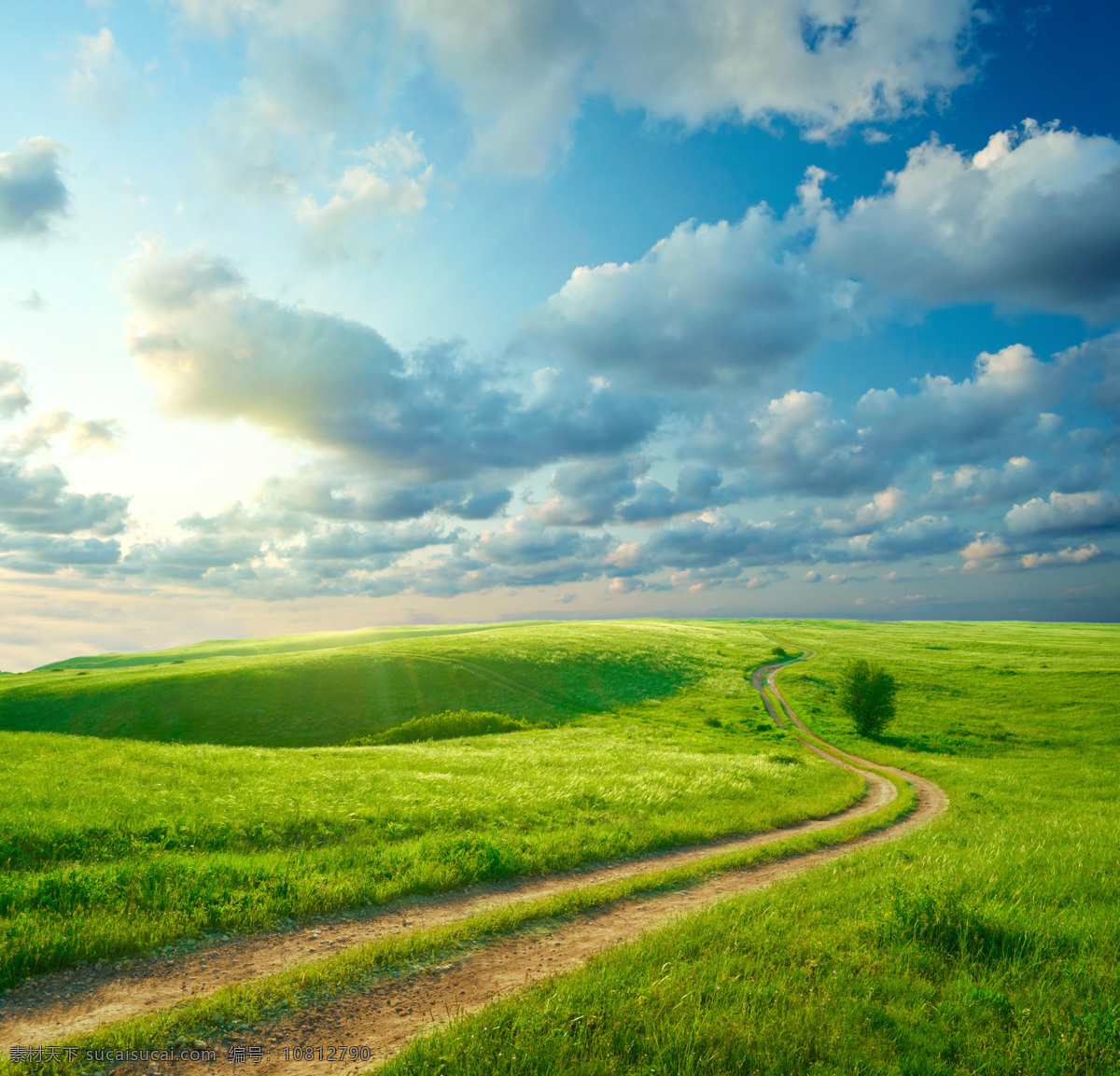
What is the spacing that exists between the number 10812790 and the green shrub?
36.7 m

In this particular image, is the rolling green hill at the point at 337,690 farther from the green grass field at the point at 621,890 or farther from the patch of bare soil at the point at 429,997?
the patch of bare soil at the point at 429,997

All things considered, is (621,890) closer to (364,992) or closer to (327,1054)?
(364,992)

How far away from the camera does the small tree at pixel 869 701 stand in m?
45.9

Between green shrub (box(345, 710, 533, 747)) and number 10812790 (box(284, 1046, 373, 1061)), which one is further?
green shrub (box(345, 710, 533, 747))

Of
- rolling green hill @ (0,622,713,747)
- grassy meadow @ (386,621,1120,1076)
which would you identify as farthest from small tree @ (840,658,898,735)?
grassy meadow @ (386,621,1120,1076)

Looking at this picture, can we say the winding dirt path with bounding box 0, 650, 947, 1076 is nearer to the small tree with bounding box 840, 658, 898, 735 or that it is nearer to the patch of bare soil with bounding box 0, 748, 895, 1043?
the patch of bare soil with bounding box 0, 748, 895, 1043

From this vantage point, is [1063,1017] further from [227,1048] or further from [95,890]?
[95,890]

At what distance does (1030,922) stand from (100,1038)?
1269 centimetres

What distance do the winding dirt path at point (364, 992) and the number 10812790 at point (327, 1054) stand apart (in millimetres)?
28

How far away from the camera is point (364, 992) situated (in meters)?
8.02

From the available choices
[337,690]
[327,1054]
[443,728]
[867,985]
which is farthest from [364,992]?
[337,690]

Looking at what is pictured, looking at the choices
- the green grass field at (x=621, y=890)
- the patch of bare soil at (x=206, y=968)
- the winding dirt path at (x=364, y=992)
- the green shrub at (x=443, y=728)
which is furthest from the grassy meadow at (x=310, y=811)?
the green shrub at (x=443, y=728)

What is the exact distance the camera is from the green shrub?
141 ft

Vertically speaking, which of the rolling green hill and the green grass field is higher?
the green grass field
